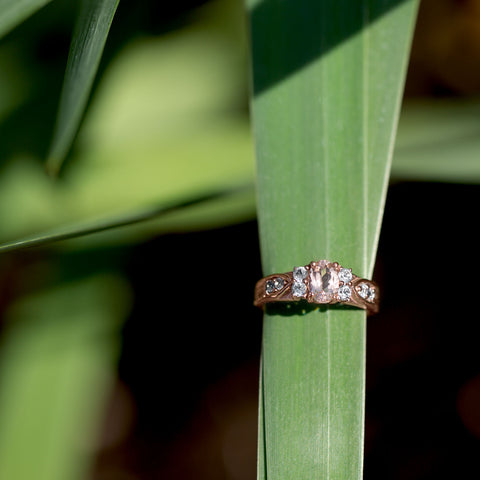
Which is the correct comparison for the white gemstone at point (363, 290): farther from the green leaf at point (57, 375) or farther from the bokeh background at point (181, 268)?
the green leaf at point (57, 375)

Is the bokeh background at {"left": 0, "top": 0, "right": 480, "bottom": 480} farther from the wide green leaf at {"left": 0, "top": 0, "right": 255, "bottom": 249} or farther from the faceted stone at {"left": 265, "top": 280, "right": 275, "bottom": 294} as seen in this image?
the faceted stone at {"left": 265, "top": 280, "right": 275, "bottom": 294}

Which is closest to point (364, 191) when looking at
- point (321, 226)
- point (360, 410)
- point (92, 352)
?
point (321, 226)

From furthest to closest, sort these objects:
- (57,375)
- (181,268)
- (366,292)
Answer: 1. (181,268)
2. (57,375)
3. (366,292)

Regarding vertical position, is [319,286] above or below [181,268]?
below

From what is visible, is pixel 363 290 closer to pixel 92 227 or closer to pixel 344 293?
pixel 344 293

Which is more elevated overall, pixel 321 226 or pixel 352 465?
pixel 321 226

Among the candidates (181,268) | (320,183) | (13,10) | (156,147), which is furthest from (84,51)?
(181,268)

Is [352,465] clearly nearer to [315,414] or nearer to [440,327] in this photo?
[315,414]
